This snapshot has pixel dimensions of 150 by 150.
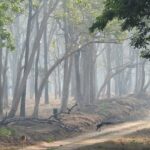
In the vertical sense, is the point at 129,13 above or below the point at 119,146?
above

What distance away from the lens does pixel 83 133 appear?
105 feet

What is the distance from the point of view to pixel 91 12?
44.8 meters

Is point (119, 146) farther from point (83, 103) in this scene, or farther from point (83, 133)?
point (83, 103)

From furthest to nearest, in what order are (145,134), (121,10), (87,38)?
1. (87,38)
2. (145,134)
3. (121,10)

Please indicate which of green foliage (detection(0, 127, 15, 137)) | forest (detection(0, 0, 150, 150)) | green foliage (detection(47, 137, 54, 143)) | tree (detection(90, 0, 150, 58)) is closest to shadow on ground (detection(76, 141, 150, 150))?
forest (detection(0, 0, 150, 150))

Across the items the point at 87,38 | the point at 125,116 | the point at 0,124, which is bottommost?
the point at 125,116

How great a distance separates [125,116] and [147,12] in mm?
28593

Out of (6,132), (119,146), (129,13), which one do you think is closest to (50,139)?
(6,132)

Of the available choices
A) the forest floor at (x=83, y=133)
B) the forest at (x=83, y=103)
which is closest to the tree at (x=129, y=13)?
the forest at (x=83, y=103)

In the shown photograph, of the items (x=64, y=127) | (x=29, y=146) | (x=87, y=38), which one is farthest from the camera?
(x=87, y=38)

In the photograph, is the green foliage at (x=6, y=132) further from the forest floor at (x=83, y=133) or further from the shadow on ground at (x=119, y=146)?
Result: the shadow on ground at (x=119, y=146)

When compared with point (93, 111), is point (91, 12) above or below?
above

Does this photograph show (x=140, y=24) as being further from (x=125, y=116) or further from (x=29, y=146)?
(x=125, y=116)

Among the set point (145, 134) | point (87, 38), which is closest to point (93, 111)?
point (87, 38)
